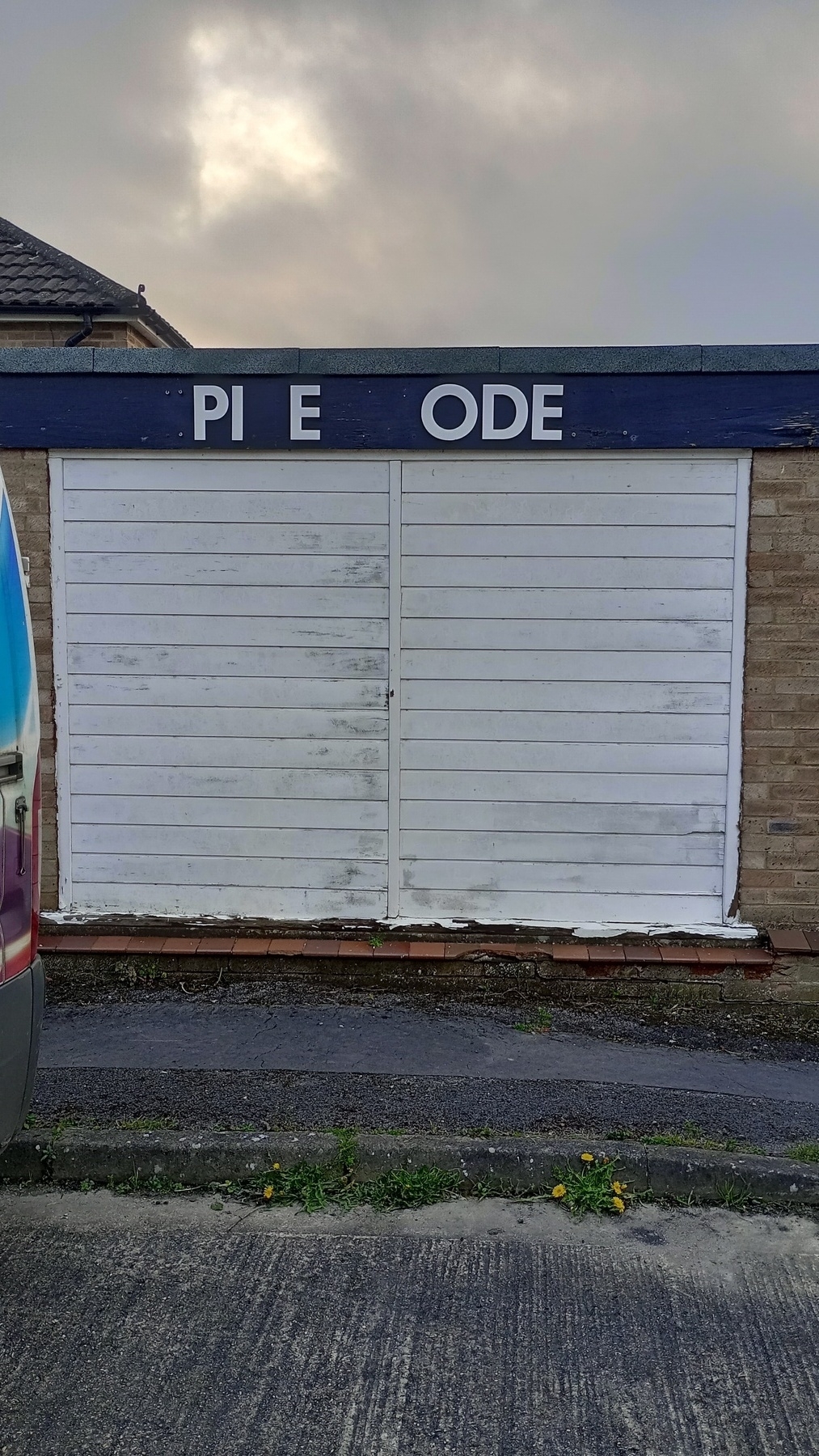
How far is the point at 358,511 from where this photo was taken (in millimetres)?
5500

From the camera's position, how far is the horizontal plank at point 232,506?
550 centimetres

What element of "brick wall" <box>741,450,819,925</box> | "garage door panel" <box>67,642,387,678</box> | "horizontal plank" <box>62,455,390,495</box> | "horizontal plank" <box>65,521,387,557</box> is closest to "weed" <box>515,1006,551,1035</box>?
"brick wall" <box>741,450,819,925</box>

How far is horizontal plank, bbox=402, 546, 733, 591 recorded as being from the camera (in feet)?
17.7

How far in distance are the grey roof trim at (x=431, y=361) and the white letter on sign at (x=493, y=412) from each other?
8cm

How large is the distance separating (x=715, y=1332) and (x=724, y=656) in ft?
10.8

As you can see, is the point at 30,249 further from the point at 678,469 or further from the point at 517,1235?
the point at 517,1235

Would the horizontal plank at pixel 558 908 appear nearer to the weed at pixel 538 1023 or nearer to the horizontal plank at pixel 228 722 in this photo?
the weed at pixel 538 1023

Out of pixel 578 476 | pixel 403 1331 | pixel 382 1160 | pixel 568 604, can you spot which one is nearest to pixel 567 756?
pixel 568 604

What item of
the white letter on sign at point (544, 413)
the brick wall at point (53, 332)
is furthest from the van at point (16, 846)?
the brick wall at point (53, 332)

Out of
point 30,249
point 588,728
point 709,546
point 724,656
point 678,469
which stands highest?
point 30,249

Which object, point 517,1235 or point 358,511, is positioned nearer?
point 517,1235

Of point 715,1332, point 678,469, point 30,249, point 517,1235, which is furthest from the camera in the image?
point 30,249

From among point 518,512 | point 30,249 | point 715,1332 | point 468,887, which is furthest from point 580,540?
point 30,249

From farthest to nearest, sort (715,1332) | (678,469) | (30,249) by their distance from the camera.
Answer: (30,249) < (678,469) < (715,1332)
